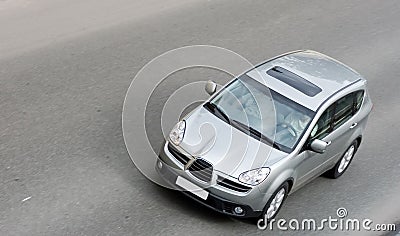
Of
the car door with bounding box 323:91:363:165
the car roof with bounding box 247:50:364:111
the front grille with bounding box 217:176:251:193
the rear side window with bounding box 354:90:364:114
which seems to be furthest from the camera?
the rear side window with bounding box 354:90:364:114

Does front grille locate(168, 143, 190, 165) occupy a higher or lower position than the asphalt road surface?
higher

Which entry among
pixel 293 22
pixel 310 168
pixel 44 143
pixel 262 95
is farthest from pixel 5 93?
pixel 293 22

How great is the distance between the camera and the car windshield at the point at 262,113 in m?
8.31

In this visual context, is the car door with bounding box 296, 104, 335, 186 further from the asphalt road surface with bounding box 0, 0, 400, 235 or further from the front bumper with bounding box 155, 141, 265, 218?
the front bumper with bounding box 155, 141, 265, 218

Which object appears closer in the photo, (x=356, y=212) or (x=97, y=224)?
(x=97, y=224)

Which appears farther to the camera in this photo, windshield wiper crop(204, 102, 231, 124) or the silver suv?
windshield wiper crop(204, 102, 231, 124)

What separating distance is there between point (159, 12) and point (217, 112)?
5247 millimetres

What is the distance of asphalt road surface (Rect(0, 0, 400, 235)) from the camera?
797cm

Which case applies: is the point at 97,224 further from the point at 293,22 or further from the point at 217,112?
the point at 293,22

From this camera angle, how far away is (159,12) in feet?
43.5

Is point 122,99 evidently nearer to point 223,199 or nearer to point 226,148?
point 226,148

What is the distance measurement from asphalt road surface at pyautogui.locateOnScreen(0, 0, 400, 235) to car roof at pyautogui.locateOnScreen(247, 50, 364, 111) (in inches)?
58.5

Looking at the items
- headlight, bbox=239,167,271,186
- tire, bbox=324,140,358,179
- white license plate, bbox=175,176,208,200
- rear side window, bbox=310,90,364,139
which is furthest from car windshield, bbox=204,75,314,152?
tire, bbox=324,140,358,179

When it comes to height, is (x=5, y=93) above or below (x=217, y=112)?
below
